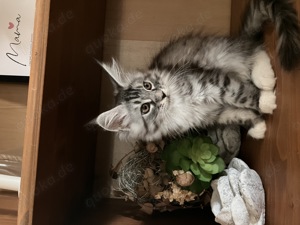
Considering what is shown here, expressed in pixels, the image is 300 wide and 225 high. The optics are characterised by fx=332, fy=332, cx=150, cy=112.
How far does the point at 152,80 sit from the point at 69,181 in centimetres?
44

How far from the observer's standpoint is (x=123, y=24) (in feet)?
4.97

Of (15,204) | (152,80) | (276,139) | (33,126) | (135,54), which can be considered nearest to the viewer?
(33,126)

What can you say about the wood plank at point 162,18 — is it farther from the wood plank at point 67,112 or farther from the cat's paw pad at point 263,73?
the cat's paw pad at point 263,73

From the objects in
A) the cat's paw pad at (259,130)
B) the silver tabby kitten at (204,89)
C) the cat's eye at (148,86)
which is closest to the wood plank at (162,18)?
the silver tabby kitten at (204,89)

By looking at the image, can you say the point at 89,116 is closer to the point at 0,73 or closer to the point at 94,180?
the point at 94,180

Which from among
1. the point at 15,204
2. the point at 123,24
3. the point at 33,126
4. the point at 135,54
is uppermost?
the point at 123,24

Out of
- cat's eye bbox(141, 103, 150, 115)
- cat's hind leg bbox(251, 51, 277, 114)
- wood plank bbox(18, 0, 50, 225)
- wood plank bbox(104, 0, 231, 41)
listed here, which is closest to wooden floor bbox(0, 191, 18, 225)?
wood plank bbox(18, 0, 50, 225)

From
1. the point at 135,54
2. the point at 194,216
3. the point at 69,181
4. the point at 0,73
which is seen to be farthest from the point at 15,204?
the point at 135,54

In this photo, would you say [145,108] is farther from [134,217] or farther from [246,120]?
[134,217]

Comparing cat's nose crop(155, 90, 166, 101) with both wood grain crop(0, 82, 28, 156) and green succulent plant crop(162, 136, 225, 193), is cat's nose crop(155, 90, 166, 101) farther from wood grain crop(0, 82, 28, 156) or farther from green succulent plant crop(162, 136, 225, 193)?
wood grain crop(0, 82, 28, 156)

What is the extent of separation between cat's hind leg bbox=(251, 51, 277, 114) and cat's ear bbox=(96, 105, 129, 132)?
0.43 m

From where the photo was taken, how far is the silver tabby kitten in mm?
1023

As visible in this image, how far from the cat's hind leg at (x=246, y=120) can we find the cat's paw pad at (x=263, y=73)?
0.35ft

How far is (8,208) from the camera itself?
4.00 ft
